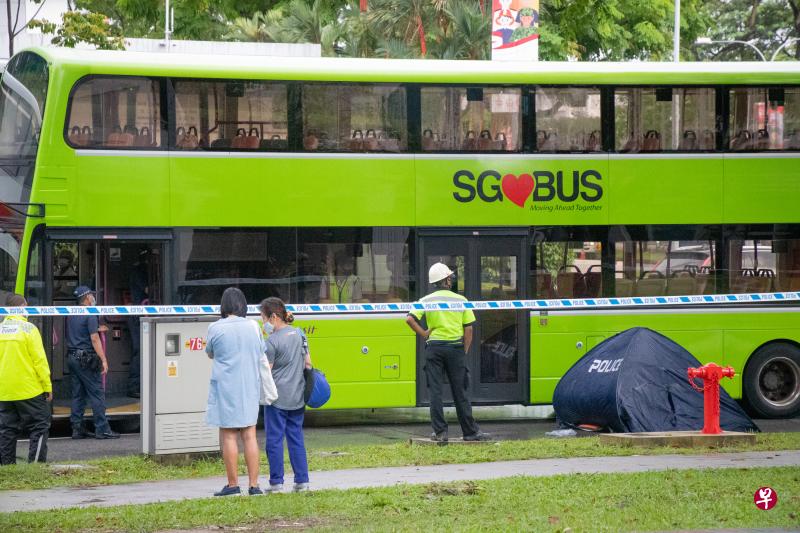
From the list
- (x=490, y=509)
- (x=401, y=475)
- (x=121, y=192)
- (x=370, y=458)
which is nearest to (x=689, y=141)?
(x=370, y=458)

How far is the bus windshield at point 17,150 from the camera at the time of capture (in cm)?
1520

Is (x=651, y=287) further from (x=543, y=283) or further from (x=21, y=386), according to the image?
(x=21, y=386)

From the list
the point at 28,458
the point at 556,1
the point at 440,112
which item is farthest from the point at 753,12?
the point at 28,458

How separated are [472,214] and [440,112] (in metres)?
1.35

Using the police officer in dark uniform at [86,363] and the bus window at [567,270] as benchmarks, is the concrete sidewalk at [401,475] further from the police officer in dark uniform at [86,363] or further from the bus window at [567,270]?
the bus window at [567,270]

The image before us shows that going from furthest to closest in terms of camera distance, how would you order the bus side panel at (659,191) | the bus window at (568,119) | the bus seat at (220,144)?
1. the bus side panel at (659,191)
2. the bus window at (568,119)
3. the bus seat at (220,144)

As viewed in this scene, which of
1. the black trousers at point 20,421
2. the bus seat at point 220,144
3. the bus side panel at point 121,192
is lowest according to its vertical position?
the black trousers at point 20,421

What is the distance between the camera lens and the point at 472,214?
16688 mm

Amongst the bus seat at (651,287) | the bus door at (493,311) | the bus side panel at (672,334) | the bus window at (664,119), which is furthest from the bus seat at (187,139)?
the bus seat at (651,287)

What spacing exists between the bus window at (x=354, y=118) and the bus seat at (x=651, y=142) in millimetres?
3175

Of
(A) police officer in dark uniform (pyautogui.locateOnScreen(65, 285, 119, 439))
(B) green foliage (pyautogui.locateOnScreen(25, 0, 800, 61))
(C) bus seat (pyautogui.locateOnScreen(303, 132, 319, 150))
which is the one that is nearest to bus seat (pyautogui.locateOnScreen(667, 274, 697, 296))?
(C) bus seat (pyautogui.locateOnScreen(303, 132, 319, 150))

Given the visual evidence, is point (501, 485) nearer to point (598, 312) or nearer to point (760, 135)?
point (598, 312)

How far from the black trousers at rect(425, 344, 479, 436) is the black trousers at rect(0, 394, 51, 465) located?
4.00 m

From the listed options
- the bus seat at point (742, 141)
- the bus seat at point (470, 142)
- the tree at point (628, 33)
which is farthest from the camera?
the tree at point (628, 33)
